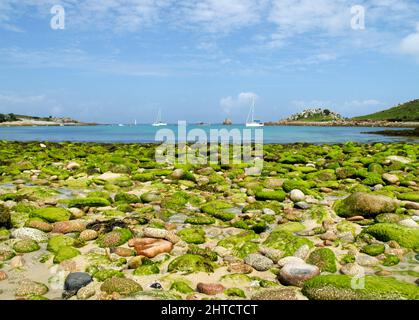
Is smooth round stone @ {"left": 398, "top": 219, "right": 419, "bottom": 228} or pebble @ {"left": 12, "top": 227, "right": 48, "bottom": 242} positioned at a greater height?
smooth round stone @ {"left": 398, "top": 219, "right": 419, "bottom": 228}

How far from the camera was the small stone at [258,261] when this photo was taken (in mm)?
5875

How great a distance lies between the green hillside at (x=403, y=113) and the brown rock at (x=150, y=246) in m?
154

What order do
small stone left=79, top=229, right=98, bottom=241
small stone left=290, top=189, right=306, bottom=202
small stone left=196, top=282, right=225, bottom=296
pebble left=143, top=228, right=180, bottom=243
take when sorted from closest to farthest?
small stone left=196, top=282, right=225, bottom=296 → pebble left=143, top=228, right=180, bottom=243 → small stone left=79, top=229, right=98, bottom=241 → small stone left=290, top=189, right=306, bottom=202

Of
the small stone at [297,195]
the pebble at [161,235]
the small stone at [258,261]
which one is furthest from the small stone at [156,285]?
the small stone at [297,195]

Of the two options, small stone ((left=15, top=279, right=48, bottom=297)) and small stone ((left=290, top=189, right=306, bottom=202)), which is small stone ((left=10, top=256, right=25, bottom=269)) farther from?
small stone ((left=290, top=189, right=306, bottom=202))

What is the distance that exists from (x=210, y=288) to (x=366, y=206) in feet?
16.1

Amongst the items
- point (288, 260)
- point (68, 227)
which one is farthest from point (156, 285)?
point (68, 227)

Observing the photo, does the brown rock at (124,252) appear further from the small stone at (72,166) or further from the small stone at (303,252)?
the small stone at (72,166)

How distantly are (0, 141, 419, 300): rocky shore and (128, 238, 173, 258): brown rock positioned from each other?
18 millimetres

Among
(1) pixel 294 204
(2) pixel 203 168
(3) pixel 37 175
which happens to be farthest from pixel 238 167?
(3) pixel 37 175

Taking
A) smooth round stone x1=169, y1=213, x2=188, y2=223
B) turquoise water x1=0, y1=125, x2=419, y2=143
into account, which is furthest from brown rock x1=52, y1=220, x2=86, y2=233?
turquoise water x1=0, y1=125, x2=419, y2=143

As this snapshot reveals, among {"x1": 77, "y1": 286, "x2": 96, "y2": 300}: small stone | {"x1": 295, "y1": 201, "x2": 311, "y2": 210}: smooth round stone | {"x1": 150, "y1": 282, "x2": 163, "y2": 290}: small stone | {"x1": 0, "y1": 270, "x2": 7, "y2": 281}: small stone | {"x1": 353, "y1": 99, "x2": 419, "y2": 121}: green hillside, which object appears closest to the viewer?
{"x1": 77, "y1": 286, "x2": 96, "y2": 300}: small stone

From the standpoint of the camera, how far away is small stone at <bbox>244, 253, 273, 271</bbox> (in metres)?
5.88
